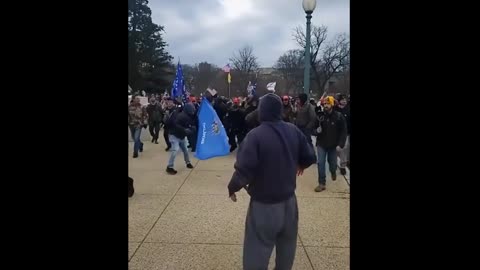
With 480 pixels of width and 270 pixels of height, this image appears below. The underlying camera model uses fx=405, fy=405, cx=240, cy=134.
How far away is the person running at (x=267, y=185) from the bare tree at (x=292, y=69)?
3258cm

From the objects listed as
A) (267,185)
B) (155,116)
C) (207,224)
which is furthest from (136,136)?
(267,185)

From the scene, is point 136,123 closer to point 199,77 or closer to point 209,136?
point 209,136

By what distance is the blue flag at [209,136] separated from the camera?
642 cm

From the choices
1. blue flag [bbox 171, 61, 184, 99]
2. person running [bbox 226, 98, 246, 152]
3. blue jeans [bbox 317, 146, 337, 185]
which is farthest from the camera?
blue flag [bbox 171, 61, 184, 99]

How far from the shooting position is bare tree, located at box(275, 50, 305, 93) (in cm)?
3628

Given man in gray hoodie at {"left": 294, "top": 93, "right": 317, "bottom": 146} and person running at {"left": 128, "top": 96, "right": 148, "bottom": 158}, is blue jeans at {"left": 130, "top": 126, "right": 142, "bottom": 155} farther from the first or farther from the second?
man in gray hoodie at {"left": 294, "top": 93, "right": 317, "bottom": 146}

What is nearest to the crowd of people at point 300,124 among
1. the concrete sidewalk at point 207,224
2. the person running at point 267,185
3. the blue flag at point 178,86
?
the concrete sidewalk at point 207,224

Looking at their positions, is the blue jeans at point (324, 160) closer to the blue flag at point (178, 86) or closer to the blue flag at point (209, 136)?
the blue flag at point (209, 136)

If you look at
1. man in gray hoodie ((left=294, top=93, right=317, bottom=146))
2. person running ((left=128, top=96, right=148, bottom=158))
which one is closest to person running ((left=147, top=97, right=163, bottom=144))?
person running ((left=128, top=96, right=148, bottom=158))

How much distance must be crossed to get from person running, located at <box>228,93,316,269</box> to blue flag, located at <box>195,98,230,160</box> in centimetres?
347

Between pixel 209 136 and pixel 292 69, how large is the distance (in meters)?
33.1
